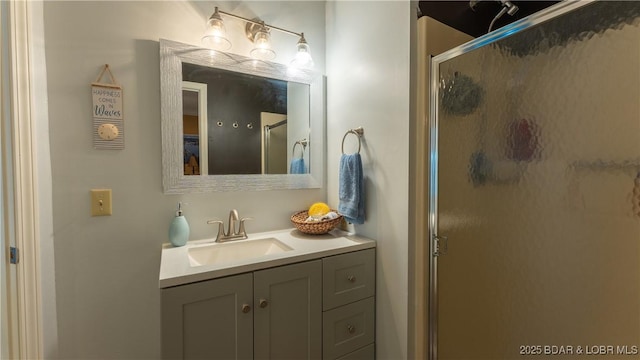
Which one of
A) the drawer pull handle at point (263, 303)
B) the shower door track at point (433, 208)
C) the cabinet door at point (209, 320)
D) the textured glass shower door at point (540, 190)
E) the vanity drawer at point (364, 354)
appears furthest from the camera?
the vanity drawer at point (364, 354)

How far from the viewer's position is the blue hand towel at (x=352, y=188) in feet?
4.55

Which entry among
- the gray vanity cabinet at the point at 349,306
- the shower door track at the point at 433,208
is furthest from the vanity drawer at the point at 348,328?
the shower door track at the point at 433,208

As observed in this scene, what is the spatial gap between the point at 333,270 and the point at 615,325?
93 centimetres

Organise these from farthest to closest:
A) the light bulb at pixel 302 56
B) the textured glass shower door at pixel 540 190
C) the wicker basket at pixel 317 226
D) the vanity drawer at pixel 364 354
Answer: the light bulb at pixel 302 56
the wicker basket at pixel 317 226
the vanity drawer at pixel 364 354
the textured glass shower door at pixel 540 190

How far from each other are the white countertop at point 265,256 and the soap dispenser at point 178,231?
3 cm

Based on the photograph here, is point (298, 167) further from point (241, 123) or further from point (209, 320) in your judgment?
point (209, 320)

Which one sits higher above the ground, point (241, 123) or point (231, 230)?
point (241, 123)

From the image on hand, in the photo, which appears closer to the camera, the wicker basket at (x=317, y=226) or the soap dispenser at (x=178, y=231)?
the soap dispenser at (x=178, y=231)

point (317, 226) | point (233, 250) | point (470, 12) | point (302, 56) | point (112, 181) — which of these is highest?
point (470, 12)

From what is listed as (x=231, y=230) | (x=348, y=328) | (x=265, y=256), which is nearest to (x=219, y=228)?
(x=231, y=230)

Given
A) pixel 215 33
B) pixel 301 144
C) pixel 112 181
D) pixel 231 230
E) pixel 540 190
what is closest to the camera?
pixel 540 190

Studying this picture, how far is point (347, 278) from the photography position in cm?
130

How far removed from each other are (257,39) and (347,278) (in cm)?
135

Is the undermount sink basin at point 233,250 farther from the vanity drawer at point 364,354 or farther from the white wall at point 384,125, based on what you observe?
the vanity drawer at point 364,354
